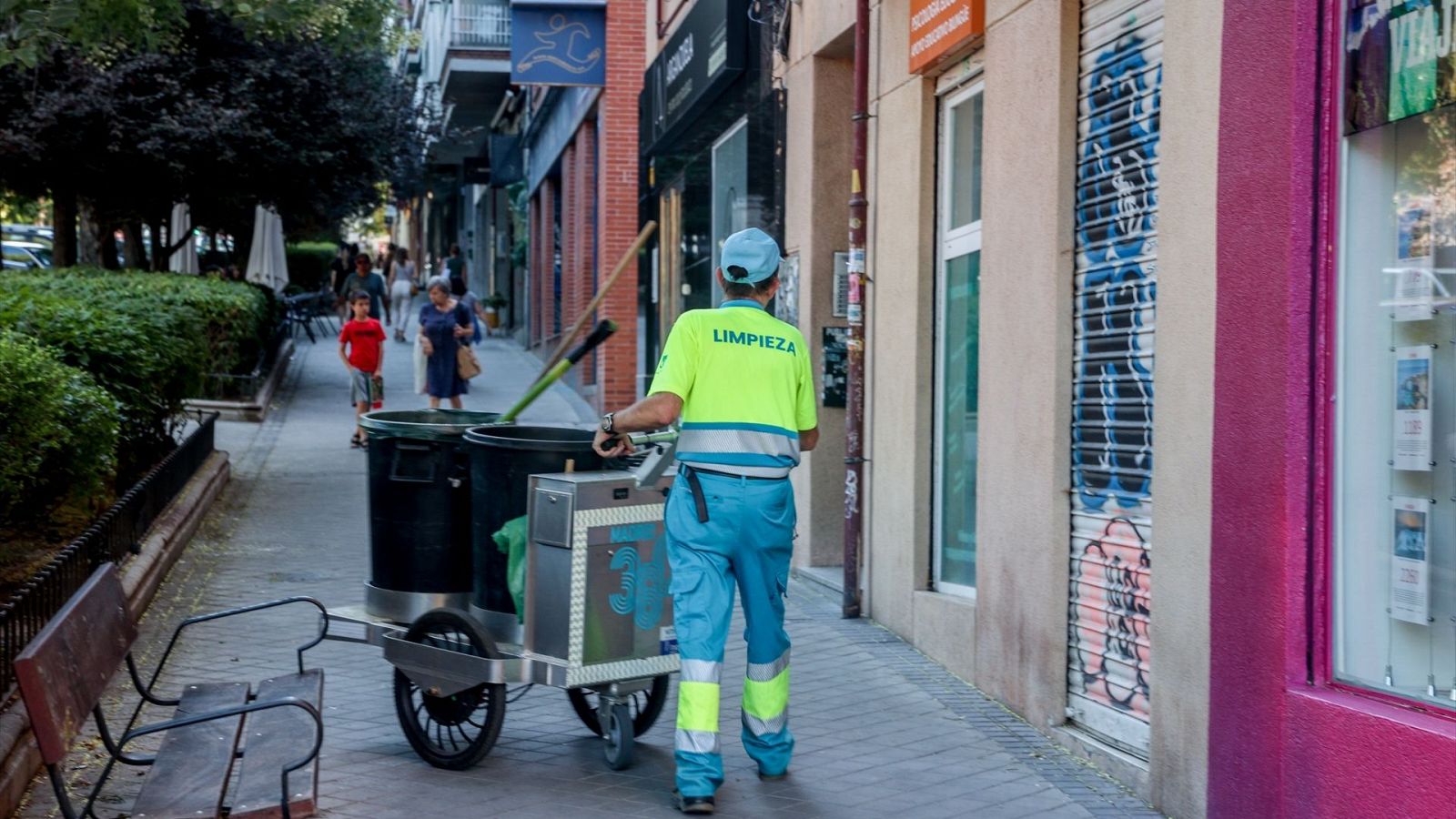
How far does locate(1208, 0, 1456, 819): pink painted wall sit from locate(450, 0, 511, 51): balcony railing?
2470 cm

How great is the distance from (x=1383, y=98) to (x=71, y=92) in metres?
19.0

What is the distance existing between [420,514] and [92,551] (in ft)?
6.92

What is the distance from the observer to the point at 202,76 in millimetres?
21703

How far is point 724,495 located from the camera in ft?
18.3

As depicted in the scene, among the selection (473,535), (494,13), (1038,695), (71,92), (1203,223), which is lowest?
(1038,695)

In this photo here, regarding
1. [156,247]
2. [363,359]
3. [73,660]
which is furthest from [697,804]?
[156,247]

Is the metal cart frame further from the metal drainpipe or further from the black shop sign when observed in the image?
the black shop sign

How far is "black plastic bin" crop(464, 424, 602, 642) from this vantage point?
19.0 feet

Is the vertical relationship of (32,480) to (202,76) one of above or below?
below

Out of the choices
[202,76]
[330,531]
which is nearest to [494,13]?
[202,76]

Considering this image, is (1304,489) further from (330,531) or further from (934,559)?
(330,531)

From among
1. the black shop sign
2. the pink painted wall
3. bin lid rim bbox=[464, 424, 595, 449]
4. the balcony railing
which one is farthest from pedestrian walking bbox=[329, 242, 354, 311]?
the pink painted wall

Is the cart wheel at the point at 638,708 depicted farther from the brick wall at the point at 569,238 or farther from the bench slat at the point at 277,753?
the brick wall at the point at 569,238

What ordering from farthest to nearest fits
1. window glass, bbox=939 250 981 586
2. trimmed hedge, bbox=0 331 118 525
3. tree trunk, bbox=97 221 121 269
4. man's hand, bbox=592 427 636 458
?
tree trunk, bbox=97 221 121 269 → window glass, bbox=939 250 981 586 → trimmed hedge, bbox=0 331 118 525 → man's hand, bbox=592 427 636 458
